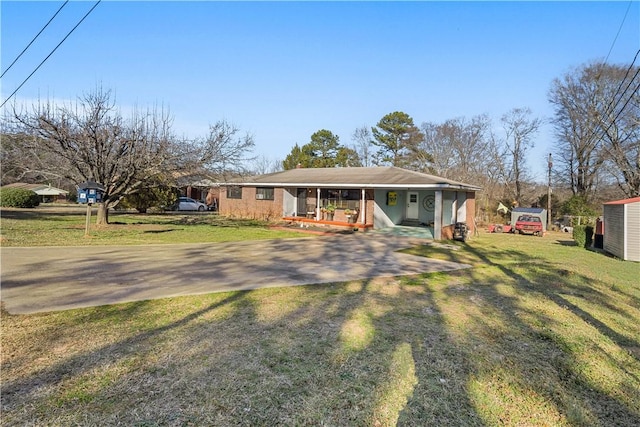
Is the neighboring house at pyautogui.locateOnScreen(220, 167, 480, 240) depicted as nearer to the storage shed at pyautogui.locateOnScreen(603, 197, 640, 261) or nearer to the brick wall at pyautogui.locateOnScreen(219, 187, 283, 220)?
the brick wall at pyautogui.locateOnScreen(219, 187, 283, 220)

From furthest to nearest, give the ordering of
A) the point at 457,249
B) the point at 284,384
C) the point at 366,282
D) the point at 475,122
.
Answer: the point at 475,122 → the point at 457,249 → the point at 366,282 → the point at 284,384

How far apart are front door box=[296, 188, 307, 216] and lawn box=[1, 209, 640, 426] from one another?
575 inches

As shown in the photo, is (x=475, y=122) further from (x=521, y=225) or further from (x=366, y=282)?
(x=366, y=282)

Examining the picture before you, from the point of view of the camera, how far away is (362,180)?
56.6 feet

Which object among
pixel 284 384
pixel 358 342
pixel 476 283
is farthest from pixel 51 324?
pixel 476 283

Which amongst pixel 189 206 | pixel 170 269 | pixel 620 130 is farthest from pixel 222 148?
pixel 620 130

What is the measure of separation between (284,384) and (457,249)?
35.1 ft

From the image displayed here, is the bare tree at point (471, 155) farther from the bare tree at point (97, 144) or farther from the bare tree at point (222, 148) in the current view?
the bare tree at point (97, 144)

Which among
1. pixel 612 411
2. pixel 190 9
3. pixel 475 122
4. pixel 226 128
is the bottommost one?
pixel 612 411

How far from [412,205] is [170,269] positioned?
14241 millimetres

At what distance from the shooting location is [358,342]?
3.83m

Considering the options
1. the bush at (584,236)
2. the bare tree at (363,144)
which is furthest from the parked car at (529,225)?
the bare tree at (363,144)

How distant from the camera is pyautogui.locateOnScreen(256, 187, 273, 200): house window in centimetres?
2119

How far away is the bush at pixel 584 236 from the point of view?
15.3m
